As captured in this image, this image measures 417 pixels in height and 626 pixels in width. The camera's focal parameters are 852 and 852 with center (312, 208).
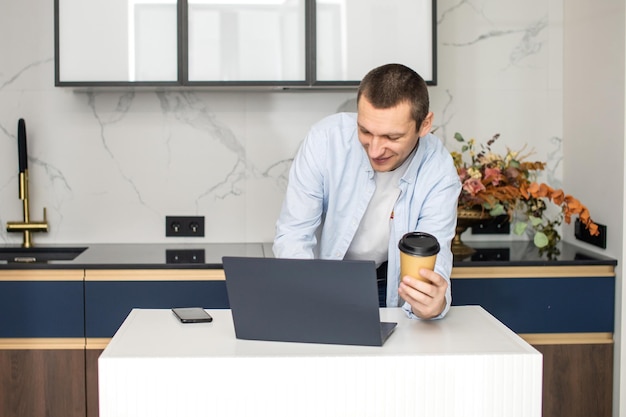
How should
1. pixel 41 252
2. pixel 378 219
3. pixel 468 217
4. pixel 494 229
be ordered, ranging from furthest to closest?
pixel 494 229, pixel 41 252, pixel 468 217, pixel 378 219

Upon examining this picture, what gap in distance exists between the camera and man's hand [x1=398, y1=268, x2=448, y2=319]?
6.09 ft

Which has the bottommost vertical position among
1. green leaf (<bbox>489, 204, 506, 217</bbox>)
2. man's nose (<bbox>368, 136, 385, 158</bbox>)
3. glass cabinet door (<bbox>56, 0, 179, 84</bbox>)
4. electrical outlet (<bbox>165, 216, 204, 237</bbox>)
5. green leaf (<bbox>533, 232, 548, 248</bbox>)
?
green leaf (<bbox>533, 232, 548, 248</bbox>)

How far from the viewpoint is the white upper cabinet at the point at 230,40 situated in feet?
9.98

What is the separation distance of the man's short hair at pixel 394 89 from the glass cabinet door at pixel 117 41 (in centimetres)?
117

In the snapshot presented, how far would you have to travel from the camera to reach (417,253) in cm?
181

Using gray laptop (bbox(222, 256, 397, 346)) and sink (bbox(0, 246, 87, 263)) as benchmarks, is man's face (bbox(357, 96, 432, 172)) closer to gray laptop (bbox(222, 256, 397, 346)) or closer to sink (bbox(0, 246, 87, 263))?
gray laptop (bbox(222, 256, 397, 346))

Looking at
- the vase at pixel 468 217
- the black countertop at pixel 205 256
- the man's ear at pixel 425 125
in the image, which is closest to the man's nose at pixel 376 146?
the man's ear at pixel 425 125

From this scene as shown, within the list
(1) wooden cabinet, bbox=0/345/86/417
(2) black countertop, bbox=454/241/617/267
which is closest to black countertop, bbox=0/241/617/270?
(2) black countertop, bbox=454/241/617/267

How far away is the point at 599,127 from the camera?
10.3 feet

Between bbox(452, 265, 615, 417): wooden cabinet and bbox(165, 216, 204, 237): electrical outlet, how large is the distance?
108 cm

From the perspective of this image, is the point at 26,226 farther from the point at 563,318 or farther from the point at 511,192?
the point at 563,318

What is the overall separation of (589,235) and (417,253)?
1.63 meters

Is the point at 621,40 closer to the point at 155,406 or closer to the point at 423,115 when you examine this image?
the point at 423,115

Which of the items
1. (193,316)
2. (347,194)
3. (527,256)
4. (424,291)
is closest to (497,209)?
(527,256)
